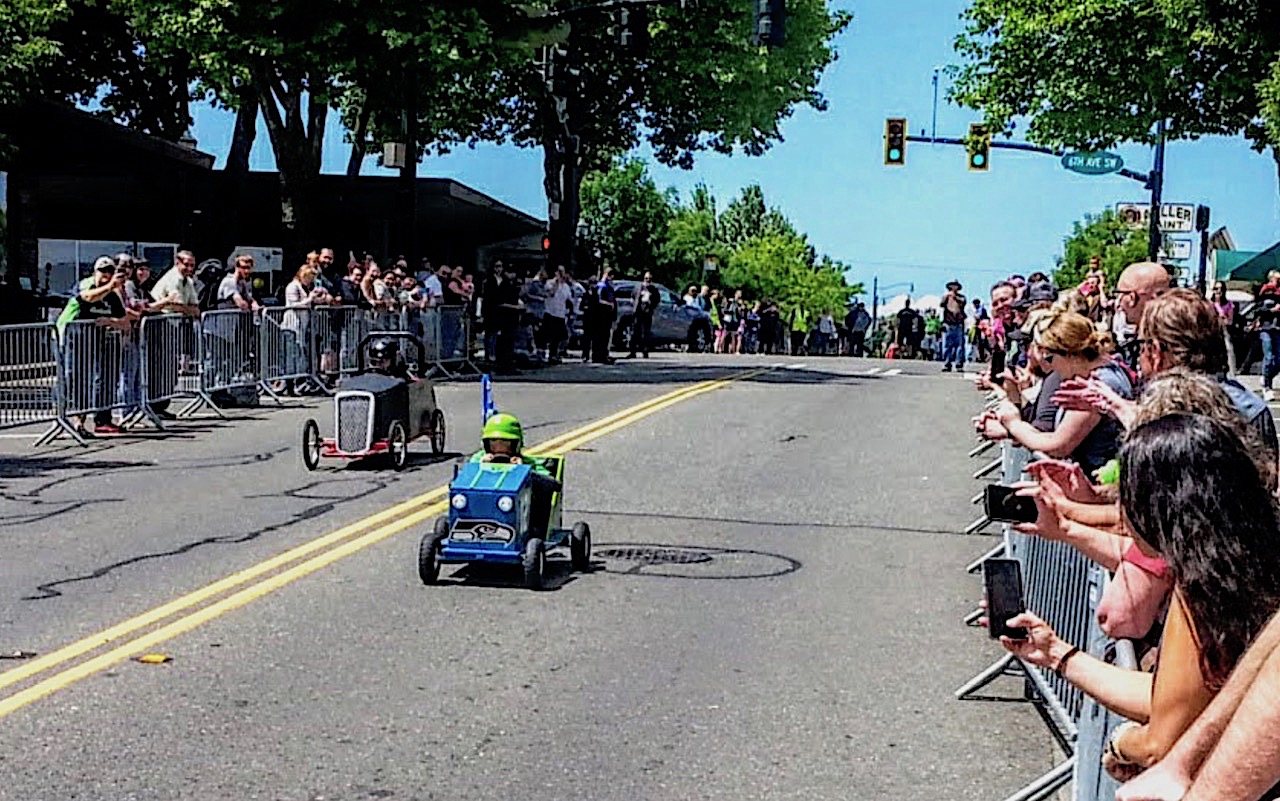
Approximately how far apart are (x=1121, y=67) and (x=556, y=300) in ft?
40.9

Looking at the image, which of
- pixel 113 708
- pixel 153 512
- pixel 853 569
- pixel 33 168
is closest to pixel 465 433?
pixel 153 512

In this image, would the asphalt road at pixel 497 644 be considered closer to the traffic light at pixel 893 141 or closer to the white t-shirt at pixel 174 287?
the white t-shirt at pixel 174 287

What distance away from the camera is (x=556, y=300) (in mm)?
31500

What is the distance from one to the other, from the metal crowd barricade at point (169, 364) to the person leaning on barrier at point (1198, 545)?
50.4 ft

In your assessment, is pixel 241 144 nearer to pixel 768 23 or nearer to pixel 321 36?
pixel 321 36

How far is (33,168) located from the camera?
32.7m

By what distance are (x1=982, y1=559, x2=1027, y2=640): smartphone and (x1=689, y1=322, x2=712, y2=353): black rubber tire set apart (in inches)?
1554

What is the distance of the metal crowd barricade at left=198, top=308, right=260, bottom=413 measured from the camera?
19547 millimetres

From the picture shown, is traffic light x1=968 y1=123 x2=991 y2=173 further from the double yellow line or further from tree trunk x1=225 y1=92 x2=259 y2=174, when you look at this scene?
the double yellow line

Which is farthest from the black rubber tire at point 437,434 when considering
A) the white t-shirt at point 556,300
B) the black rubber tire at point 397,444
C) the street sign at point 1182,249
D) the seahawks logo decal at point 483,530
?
the street sign at point 1182,249

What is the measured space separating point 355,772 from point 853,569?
200 inches

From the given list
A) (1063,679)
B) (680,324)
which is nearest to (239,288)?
(1063,679)

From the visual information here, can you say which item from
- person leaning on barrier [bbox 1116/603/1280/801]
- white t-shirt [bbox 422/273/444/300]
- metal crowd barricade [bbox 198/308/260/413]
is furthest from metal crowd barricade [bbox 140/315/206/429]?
person leaning on barrier [bbox 1116/603/1280/801]

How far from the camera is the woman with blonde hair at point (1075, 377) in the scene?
7680mm
